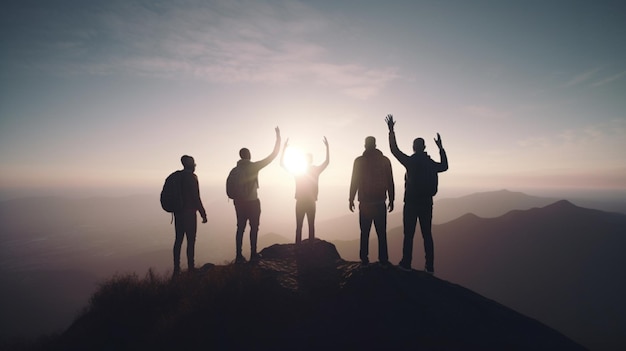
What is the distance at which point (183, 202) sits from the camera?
7.62 metres

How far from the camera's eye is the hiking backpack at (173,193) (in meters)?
7.55

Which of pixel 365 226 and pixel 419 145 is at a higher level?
pixel 419 145

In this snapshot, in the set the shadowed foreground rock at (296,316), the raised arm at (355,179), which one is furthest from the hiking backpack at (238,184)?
the raised arm at (355,179)

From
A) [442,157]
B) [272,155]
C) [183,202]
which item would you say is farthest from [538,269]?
[183,202]

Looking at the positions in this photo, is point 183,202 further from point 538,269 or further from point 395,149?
point 538,269

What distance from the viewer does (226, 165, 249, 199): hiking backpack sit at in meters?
7.36

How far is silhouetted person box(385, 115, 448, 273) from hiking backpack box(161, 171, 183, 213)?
20.2ft

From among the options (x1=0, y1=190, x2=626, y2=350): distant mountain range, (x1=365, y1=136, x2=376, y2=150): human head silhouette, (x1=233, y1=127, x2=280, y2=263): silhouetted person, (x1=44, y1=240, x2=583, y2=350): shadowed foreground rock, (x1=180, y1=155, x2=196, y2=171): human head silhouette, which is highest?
(x1=365, y1=136, x2=376, y2=150): human head silhouette

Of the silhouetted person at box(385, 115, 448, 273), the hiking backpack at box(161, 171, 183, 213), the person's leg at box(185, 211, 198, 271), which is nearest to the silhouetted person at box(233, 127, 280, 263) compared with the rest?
the person's leg at box(185, 211, 198, 271)

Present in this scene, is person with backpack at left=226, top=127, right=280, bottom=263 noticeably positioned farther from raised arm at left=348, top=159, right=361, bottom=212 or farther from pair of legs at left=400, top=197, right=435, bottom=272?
pair of legs at left=400, top=197, right=435, bottom=272

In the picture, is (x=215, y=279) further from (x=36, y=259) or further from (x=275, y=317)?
(x=36, y=259)

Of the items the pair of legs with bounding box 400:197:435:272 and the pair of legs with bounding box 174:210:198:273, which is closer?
the pair of legs with bounding box 400:197:435:272

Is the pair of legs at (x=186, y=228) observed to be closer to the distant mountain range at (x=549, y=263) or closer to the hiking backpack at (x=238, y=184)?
the hiking backpack at (x=238, y=184)

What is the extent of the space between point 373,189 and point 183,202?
547 cm
